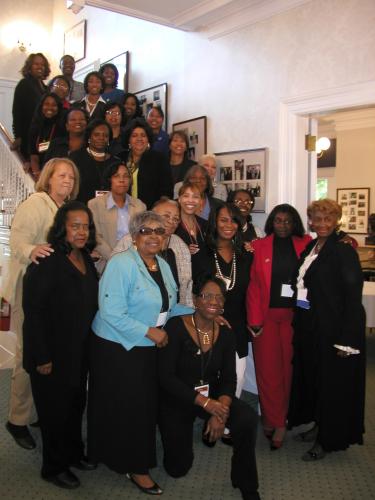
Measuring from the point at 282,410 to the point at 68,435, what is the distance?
1.47m

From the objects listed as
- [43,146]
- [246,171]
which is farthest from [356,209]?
[43,146]

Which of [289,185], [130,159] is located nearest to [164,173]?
[130,159]

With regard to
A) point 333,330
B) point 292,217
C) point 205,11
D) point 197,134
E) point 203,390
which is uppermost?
point 205,11

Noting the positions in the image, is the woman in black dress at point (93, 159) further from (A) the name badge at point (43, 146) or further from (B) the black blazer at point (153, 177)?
(A) the name badge at point (43, 146)

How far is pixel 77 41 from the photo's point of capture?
28.2ft

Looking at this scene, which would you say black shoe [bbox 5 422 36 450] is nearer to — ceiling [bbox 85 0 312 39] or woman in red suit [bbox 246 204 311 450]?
woman in red suit [bbox 246 204 311 450]

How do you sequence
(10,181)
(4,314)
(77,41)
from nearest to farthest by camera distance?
1. (4,314)
2. (10,181)
3. (77,41)

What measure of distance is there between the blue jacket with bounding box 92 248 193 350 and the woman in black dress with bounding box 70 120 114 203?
4.51 feet

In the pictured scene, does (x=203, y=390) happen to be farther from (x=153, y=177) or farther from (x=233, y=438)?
(x=153, y=177)

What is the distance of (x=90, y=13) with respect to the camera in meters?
8.20

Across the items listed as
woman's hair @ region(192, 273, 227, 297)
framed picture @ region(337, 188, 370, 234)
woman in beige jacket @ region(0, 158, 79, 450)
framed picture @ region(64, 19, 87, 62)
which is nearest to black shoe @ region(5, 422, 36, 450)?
woman in beige jacket @ region(0, 158, 79, 450)

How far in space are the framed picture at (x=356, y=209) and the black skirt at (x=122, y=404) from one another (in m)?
9.05

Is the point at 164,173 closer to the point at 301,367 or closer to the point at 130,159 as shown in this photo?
the point at 130,159

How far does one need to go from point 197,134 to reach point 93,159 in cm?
207
